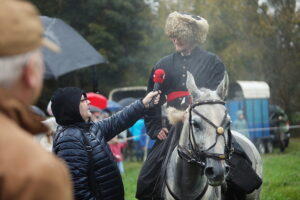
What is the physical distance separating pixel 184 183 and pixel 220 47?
2431cm

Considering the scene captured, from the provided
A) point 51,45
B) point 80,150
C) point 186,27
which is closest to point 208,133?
point 80,150

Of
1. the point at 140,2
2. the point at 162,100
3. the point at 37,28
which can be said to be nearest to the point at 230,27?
the point at 140,2

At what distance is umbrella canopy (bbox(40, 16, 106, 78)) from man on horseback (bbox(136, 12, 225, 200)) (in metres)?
0.77

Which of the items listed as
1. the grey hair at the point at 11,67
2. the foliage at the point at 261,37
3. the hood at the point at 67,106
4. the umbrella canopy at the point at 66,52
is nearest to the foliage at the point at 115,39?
the foliage at the point at 261,37

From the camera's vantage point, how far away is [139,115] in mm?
4875

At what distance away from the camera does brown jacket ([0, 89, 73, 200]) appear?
5.28 ft

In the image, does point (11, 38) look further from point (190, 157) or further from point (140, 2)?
point (140, 2)

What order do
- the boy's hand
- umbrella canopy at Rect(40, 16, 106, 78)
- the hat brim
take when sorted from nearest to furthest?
1. the hat brim
2. umbrella canopy at Rect(40, 16, 106, 78)
3. the boy's hand

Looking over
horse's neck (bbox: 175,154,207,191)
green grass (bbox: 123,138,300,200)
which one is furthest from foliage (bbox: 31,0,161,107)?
horse's neck (bbox: 175,154,207,191)

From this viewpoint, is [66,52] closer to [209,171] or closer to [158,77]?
[158,77]

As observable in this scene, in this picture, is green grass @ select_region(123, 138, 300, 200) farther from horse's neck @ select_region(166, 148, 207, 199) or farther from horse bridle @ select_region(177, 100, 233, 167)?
horse bridle @ select_region(177, 100, 233, 167)

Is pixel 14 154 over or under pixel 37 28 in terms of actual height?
under

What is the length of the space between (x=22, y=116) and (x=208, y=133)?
9.90 ft

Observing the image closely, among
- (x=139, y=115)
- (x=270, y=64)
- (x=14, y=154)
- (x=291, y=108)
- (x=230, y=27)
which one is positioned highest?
(x=14, y=154)
